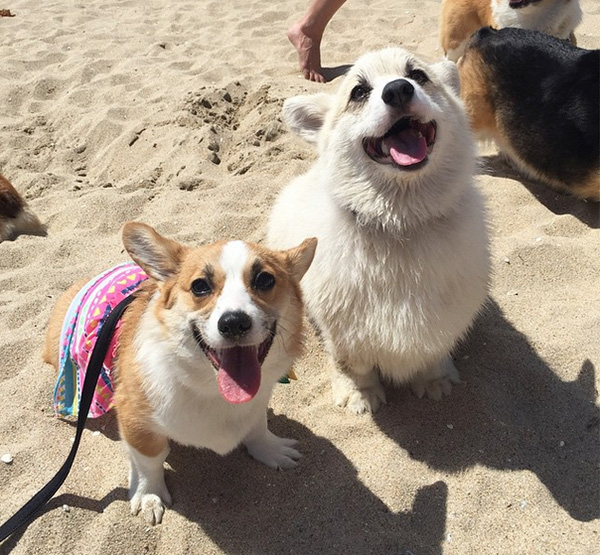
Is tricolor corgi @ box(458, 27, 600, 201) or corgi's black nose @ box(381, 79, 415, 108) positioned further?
tricolor corgi @ box(458, 27, 600, 201)

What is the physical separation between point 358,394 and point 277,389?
39 cm

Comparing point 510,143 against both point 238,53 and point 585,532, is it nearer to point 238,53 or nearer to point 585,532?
point 585,532

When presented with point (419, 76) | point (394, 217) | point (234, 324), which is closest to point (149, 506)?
point (234, 324)

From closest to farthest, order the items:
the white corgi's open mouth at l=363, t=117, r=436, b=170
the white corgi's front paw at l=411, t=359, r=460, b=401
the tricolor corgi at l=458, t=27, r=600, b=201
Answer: the white corgi's open mouth at l=363, t=117, r=436, b=170
the white corgi's front paw at l=411, t=359, r=460, b=401
the tricolor corgi at l=458, t=27, r=600, b=201

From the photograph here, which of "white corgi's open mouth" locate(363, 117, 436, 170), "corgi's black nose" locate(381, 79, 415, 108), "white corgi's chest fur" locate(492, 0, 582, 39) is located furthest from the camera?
"white corgi's chest fur" locate(492, 0, 582, 39)

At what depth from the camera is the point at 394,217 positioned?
2195 millimetres

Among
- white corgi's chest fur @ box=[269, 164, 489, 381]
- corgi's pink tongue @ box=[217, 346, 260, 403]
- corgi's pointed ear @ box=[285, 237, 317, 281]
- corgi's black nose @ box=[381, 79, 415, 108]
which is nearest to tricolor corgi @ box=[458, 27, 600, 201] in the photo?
white corgi's chest fur @ box=[269, 164, 489, 381]

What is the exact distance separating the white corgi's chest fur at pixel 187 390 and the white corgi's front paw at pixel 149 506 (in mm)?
294

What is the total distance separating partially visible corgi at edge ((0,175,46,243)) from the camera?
3.58 m

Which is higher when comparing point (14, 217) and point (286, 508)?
point (14, 217)

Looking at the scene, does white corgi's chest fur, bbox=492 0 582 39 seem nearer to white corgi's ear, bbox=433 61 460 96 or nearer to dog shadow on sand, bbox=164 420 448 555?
white corgi's ear, bbox=433 61 460 96

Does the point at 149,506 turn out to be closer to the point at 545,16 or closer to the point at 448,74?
the point at 448,74

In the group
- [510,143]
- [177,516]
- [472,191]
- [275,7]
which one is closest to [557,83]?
[510,143]

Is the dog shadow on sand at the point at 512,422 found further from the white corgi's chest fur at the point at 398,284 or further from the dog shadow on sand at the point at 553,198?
the dog shadow on sand at the point at 553,198
